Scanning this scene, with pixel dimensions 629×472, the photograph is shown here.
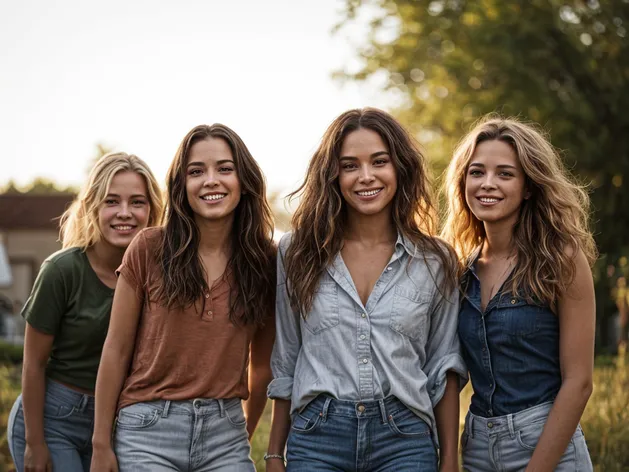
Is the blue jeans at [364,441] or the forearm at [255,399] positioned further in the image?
the forearm at [255,399]

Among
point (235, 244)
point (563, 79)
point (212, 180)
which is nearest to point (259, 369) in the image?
point (235, 244)

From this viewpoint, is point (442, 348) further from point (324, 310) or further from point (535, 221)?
point (535, 221)

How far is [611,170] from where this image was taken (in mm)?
15992

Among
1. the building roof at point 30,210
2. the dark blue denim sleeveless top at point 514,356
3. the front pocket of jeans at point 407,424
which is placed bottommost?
the front pocket of jeans at point 407,424

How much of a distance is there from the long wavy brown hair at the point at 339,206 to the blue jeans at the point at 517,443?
0.63m

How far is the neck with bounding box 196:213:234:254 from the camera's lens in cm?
389

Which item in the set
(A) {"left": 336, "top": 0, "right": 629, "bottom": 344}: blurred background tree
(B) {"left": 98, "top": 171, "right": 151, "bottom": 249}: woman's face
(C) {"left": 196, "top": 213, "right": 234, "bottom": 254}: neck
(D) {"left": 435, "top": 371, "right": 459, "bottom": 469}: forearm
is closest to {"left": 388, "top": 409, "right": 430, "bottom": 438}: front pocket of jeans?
(D) {"left": 435, "top": 371, "right": 459, "bottom": 469}: forearm

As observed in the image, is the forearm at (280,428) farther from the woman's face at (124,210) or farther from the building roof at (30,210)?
the building roof at (30,210)

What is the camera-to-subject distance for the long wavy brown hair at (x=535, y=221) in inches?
140

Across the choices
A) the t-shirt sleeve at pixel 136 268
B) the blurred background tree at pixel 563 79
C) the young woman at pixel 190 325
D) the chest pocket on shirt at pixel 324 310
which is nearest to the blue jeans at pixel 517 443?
the chest pocket on shirt at pixel 324 310

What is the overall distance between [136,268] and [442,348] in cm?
140

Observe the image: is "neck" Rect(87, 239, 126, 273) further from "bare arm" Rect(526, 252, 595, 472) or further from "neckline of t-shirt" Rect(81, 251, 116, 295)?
"bare arm" Rect(526, 252, 595, 472)

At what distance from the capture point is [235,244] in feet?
13.0

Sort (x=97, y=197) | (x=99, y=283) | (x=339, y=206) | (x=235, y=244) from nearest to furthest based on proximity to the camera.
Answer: (x=339, y=206) → (x=235, y=244) → (x=99, y=283) → (x=97, y=197)
